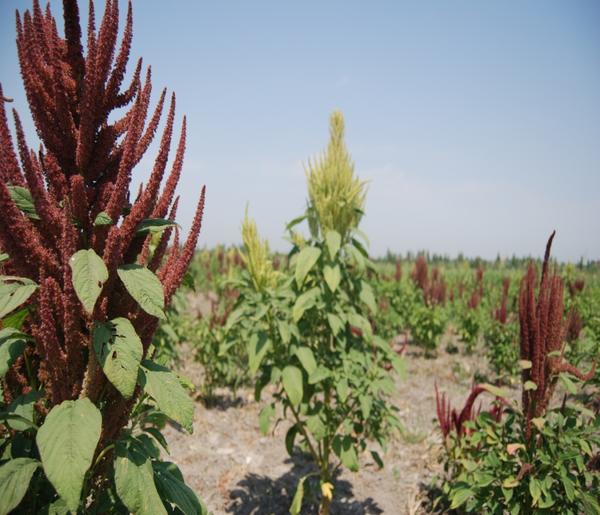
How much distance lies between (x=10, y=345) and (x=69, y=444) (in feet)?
1.23

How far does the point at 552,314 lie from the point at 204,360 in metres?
4.63

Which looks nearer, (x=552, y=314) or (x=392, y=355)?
(x=552, y=314)

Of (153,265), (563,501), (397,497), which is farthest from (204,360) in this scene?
(153,265)

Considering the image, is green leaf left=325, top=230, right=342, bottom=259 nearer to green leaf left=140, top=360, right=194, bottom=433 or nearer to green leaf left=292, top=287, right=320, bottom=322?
green leaf left=292, top=287, right=320, bottom=322

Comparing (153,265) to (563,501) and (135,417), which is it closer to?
(135,417)

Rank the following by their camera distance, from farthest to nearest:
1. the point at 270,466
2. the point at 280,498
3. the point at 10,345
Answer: the point at 270,466, the point at 280,498, the point at 10,345

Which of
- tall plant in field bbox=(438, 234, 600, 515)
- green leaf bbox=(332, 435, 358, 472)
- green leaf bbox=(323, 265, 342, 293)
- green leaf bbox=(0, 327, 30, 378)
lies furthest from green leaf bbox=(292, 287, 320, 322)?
green leaf bbox=(0, 327, 30, 378)

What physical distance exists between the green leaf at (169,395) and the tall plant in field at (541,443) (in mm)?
2012

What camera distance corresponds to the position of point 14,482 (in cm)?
90

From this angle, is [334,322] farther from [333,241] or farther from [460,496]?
[460,496]

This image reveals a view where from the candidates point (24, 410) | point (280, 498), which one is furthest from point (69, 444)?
point (280, 498)

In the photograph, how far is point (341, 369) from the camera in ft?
9.21

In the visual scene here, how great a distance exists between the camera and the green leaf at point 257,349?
285 centimetres

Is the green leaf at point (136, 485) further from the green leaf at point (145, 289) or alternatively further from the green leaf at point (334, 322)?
the green leaf at point (334, 322)
